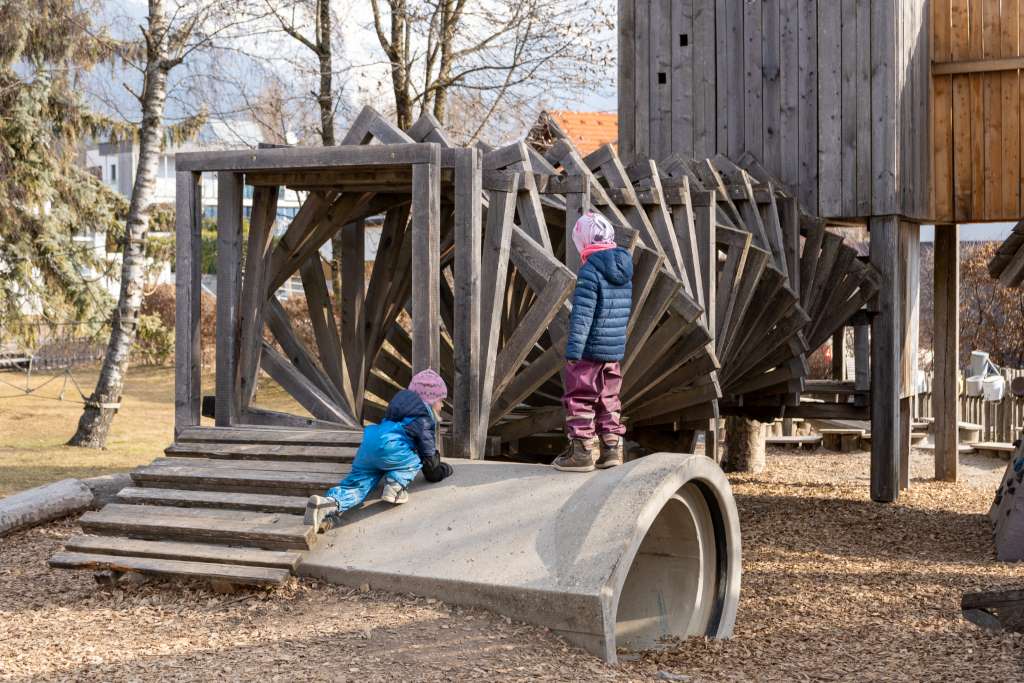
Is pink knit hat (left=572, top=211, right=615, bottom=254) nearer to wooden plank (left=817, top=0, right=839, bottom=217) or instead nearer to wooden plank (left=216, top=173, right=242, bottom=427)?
wooden plank (left=216, top=173, right=242, bottom=427)

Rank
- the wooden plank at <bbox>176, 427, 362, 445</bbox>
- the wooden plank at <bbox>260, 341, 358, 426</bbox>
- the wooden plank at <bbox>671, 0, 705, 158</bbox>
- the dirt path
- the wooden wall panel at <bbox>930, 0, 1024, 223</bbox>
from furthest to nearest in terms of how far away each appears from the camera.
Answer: the wooden plank at <bbox>671, 0, 705, 158</bbox> → the wooden wall panel at <bbox>930, 0, 1024, 223</bbox> → the wooden plank at <bbox>260, 341, 358, 426</bbox> → the wooden plank at <bbox>176, 427, 362, 445</bbox> → the dirt path

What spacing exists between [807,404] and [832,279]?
1.55 m

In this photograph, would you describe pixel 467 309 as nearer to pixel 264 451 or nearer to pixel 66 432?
pixel 264 451

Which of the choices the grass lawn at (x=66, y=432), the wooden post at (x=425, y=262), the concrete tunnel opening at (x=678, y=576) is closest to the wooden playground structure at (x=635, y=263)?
the wooden post at (x=425, y=262)

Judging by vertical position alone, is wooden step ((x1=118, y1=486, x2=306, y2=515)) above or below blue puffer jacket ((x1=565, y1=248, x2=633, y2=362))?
below

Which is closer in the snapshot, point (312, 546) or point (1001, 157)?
point (312, 546)

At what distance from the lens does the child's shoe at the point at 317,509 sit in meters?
6.65

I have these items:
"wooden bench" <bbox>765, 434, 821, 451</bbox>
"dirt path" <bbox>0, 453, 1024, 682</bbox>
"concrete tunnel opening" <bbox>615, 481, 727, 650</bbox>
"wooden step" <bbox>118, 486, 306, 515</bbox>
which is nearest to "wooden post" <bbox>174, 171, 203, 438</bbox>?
"wooden step" <bbox>118, 486, 306, 515</bbox>

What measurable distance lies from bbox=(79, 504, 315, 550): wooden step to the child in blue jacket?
0.49 feet

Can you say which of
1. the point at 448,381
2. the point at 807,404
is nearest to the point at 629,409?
the point at 448,381

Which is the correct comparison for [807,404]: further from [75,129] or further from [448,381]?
[75,129]

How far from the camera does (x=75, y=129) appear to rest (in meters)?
20.3

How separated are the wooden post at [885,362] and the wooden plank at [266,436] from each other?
23.5 ft

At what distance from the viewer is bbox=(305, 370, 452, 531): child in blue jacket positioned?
269 inches
